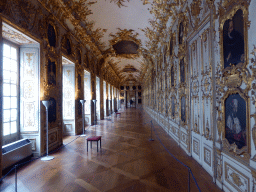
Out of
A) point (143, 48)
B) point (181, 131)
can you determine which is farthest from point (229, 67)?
point (143, 48)

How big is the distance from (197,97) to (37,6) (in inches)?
264

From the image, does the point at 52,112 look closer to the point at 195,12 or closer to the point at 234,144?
the point at 234,144

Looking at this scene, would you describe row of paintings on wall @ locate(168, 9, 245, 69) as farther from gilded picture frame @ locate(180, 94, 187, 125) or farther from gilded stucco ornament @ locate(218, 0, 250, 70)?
gilded picture frame @ locate(180, 94, 187, 125)

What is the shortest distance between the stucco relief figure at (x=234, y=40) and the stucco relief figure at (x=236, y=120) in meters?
0.77

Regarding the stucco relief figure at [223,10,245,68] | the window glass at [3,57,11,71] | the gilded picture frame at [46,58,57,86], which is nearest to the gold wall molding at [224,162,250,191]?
the stucco relief figure at [223,10,245,68]

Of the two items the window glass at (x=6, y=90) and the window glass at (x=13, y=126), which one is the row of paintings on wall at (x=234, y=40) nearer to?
the window glass at (x=6, y=90)

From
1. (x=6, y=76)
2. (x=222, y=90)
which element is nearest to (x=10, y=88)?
(x=6, y=76)

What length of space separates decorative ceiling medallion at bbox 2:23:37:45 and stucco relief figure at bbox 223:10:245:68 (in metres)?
5.76

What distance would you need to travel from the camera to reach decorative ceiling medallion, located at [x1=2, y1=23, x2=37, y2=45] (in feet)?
14.7

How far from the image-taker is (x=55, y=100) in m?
6.95

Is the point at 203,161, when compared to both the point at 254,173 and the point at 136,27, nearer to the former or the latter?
the point at 254,173

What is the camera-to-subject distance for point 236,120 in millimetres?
3070

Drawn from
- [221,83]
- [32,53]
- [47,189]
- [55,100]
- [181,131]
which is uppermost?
[32,53]

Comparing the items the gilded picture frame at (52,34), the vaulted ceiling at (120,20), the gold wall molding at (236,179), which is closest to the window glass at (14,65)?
the gilded picture frame at (52,34)
